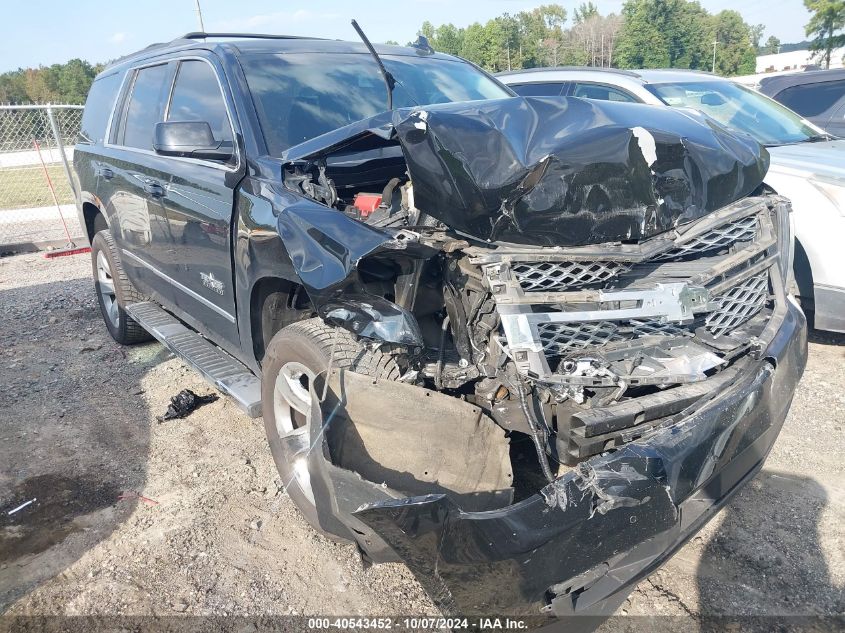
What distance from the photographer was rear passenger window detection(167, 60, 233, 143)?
11.1 feet

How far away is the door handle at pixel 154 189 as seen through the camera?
383 centimetres

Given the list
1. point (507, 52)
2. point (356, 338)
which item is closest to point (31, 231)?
point (356, 338)

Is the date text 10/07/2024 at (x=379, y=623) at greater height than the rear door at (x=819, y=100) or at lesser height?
lesser

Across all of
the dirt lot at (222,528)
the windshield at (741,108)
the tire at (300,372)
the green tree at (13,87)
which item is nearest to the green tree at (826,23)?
the windshield at (741,108)

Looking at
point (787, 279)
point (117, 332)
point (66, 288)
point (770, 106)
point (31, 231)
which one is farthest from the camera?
point (31, 231)

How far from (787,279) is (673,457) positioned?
1364 millimetres

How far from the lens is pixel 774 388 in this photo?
95.0 inches

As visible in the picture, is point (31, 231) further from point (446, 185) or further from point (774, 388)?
point (774, 388)

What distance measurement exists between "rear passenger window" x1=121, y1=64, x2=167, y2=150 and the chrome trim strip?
2.55 ft

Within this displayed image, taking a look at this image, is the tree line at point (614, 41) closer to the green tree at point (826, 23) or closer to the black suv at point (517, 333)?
the green tree at point (826, 23)

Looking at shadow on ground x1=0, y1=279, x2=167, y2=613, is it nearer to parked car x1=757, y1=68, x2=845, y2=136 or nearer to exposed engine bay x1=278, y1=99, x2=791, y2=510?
exposed engine bay x1=278, y1=99, x2=791, y2=510

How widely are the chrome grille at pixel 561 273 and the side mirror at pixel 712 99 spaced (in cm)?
475

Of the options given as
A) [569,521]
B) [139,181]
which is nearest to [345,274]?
[569,521]

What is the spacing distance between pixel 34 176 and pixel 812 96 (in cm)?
1703
